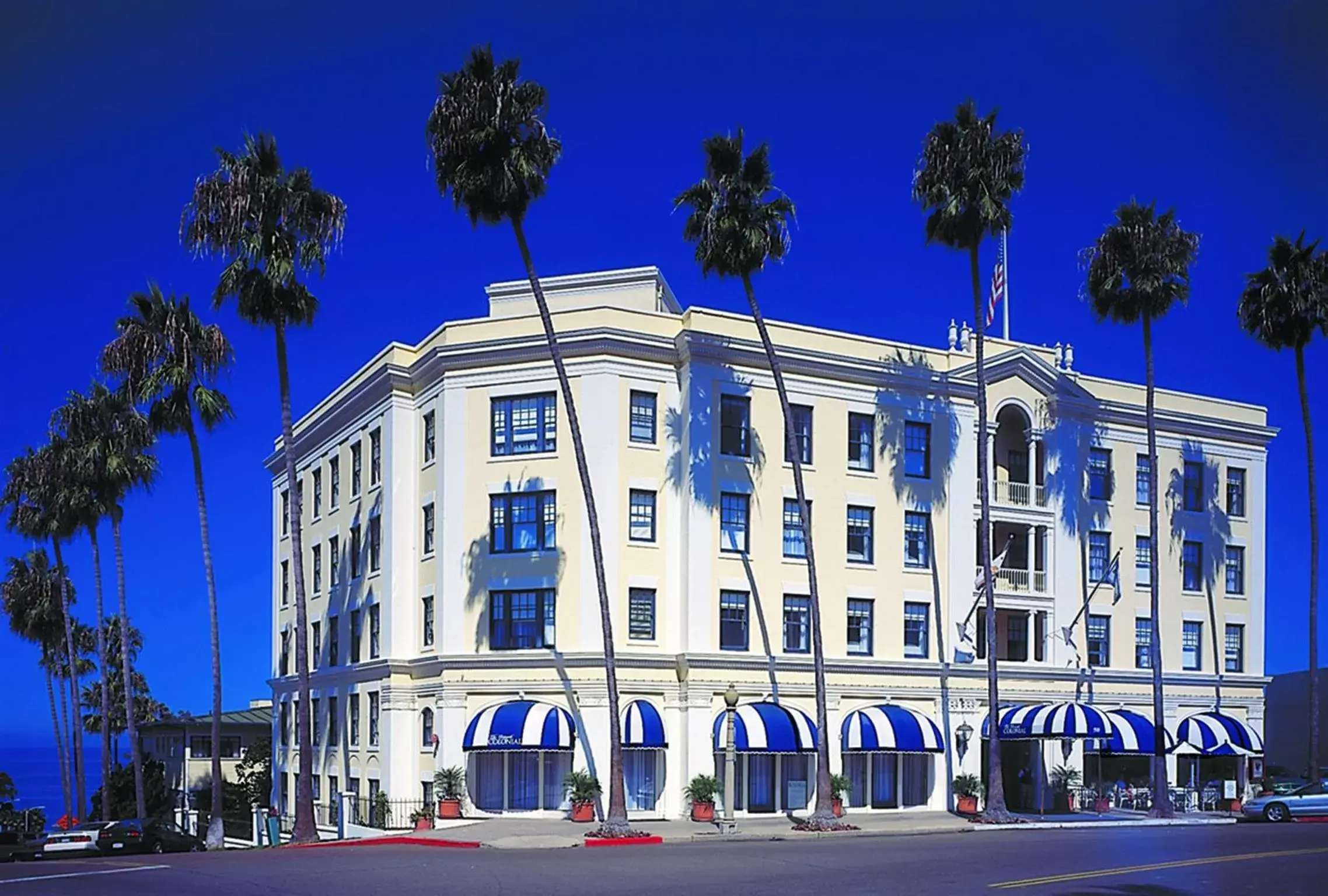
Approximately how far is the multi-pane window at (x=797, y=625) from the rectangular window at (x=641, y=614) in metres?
4.59

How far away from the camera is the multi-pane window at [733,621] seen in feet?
147

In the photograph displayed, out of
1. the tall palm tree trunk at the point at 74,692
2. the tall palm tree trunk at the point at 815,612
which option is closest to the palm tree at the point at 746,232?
the tall palm tree trunk at the point at 815,612

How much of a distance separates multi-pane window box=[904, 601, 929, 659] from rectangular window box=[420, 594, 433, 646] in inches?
629

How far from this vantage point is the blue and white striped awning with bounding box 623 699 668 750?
42.4 meters

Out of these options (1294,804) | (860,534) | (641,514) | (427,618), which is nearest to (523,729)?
(427,618)

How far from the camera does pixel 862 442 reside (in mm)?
48062

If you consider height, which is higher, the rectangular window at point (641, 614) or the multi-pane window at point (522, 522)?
the multi-pane window at point (522, 522)

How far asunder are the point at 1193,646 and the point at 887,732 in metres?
16.1

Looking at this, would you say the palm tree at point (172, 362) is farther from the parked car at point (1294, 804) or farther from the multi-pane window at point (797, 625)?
the parked car at point (1294, 804)

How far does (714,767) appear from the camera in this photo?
144 feet

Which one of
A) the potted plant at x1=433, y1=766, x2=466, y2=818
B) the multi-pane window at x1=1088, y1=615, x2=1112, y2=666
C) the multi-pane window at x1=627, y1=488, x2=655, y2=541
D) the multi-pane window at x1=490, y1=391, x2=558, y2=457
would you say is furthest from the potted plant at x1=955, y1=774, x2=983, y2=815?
the multi-pane window at x1=490, y1=391, x2=558, y2=457

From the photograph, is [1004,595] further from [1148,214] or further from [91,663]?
[91,663]

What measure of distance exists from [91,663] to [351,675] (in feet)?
129

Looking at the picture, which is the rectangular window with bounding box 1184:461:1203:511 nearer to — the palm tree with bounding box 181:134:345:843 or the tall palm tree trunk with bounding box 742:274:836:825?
the tall palm tree trunk with bounding box 742:274:836:825
